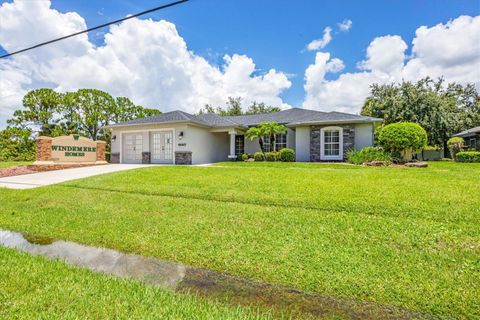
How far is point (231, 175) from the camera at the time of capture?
10008 mm

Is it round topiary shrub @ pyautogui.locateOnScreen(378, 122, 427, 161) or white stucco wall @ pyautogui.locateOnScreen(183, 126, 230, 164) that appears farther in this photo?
white stucco wall @ pyautogui.locateOnScreen(183, 126, 230, 164)

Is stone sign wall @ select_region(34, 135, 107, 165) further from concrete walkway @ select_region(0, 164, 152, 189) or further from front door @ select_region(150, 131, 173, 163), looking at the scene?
front door @ select_region(150, 131, 173, 163)

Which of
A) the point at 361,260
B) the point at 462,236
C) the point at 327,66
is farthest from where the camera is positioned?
the point at 327,66

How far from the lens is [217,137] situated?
64.6 ft

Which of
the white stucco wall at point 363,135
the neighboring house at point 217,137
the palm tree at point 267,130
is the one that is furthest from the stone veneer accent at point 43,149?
the white stucco wall at point 363,135

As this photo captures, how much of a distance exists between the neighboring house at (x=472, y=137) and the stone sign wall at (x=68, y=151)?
1143 inches

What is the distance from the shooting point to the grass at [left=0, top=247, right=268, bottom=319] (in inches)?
89.0

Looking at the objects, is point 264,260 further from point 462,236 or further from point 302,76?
point 302,76

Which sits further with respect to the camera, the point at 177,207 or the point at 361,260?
the point at 177,207

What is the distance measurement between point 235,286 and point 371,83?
28.9 meters

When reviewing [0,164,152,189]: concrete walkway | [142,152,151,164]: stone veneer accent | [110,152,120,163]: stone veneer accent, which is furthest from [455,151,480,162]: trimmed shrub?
[110,152,120,163]: stone veneer accent

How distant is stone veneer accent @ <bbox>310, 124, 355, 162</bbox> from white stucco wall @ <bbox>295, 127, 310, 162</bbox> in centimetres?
37

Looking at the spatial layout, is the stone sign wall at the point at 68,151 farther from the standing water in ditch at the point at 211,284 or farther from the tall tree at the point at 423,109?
the tall tree at the point at 423,109

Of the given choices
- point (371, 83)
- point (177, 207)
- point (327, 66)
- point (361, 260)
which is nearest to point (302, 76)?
point (327, 66)
